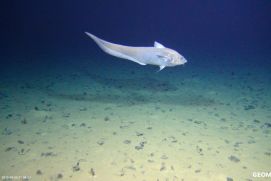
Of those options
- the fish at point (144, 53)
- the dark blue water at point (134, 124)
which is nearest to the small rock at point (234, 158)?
the dark blue water at point (134, 124)

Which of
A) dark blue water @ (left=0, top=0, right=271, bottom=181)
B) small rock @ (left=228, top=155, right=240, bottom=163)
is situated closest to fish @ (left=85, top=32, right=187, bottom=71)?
dark blue water @ (left=0, top=0, right=271, bottom=181)

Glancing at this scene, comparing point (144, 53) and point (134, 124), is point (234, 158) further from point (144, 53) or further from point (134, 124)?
point (144, 53)

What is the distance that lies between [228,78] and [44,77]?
8.99 m

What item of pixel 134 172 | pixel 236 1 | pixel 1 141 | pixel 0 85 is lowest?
pixel 134 172

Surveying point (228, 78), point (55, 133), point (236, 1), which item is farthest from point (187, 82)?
point (236, 1)

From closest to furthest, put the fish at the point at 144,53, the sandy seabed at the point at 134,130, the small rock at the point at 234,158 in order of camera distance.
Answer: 1. the sandy seabed at the point at 134,130
2. the small rock at the point at 234,158
3. the fish at the point at 144,53

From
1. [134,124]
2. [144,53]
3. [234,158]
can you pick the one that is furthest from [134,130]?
[234,158]

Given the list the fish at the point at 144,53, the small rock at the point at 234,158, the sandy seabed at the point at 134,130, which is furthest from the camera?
the fish at the point at 144,53

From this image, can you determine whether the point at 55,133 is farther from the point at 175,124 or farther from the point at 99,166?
the point at 175,124

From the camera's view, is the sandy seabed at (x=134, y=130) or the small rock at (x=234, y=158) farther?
the small rock at (x=234, y=158)

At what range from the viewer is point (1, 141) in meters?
6.77

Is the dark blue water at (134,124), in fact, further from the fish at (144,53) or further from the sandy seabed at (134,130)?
the fish at (144,53)

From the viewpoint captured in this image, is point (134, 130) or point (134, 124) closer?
point (134, 130)

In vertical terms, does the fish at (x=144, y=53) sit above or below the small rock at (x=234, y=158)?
→ above
